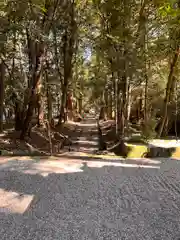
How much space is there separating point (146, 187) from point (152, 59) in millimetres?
10606

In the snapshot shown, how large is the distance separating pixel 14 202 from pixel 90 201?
41.5 inches

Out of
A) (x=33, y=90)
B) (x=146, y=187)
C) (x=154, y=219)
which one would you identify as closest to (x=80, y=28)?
(x=33, y=90)

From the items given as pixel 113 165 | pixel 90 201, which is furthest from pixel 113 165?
pixel 90 201

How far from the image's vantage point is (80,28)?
20.0 metres

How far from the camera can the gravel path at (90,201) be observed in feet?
12.7

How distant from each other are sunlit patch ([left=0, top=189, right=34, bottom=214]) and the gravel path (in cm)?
1

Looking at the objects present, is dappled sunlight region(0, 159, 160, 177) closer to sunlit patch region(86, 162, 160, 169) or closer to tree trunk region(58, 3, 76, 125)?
sunlit patch region(86, 162, 160, 169)

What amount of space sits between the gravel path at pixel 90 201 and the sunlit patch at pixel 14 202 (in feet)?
0.05

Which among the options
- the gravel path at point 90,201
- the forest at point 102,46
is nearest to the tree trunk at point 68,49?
the forest at point 102,46

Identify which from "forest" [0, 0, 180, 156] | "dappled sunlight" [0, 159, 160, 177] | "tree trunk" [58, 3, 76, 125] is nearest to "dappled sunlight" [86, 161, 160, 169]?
"dappled sunlight" [0, 159, 160, 177]

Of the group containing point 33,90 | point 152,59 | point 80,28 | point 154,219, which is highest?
point 80,28

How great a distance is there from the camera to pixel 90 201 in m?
5.03

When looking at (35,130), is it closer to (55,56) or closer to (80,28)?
(55,56)

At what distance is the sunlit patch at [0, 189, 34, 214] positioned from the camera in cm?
461
